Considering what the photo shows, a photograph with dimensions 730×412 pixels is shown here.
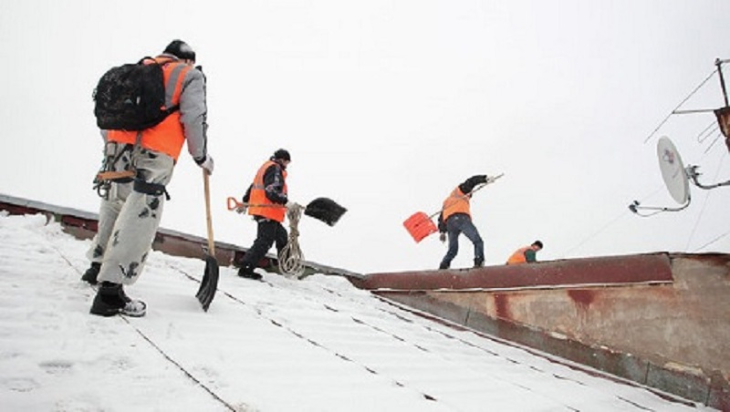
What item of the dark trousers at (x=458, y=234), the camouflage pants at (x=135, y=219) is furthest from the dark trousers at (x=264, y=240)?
the dark trousers at (x=458, y=234)

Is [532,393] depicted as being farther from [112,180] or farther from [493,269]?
[112,180]

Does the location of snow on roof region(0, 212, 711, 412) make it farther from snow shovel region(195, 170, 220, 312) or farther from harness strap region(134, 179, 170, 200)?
harness strap region(134, 179, 170, 200)

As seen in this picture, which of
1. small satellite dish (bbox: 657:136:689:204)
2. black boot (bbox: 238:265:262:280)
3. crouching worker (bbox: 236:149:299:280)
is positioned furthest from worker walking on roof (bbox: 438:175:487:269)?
black boot (bbox: 238:265:262:280)

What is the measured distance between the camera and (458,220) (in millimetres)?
7301

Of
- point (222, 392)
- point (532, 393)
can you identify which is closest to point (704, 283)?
point (532, 393)

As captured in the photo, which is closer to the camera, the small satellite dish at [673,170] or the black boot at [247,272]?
the black boot at [247,272]

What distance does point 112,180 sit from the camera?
269cm

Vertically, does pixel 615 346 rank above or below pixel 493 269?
below

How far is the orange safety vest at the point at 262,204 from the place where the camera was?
17.0 ft

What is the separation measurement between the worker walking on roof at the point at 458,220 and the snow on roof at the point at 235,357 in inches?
107

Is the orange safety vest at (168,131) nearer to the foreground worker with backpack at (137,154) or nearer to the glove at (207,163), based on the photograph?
the foreground worker with backpack at (137,154)

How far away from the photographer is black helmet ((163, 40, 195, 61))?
2.90m

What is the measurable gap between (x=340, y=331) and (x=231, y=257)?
2.82 meters

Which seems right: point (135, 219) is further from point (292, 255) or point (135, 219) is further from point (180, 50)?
point (292, 255)
